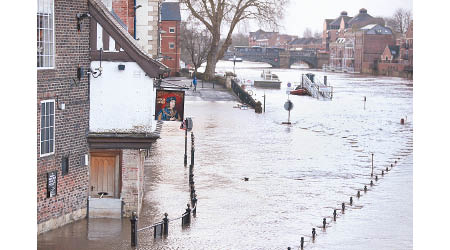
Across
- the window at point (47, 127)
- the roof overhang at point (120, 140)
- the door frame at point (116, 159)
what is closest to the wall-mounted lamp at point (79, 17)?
the window at point (47, 127)

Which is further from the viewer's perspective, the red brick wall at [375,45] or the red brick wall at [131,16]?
the red brick wall at [375,45]

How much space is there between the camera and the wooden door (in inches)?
728

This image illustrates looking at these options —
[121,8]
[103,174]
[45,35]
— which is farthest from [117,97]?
[121,8]

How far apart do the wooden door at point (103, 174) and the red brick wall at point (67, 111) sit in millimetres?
568

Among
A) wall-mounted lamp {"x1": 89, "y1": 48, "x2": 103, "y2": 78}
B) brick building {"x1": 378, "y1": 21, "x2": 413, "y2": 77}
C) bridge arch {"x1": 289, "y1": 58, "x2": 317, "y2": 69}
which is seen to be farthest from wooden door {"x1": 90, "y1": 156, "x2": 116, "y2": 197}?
bridge arch {"x1": 289, "y1": 58, "x2": 317, "y2": 69}

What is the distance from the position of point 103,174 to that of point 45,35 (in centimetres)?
406

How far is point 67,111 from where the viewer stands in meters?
17.1

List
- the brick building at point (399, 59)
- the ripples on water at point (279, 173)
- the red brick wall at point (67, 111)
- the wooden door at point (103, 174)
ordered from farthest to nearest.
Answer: the brick building at point (399, 59), the ripples on water at point (279, 173), the wooden door at point (103, 174), the red brick wall at point (67, 111)

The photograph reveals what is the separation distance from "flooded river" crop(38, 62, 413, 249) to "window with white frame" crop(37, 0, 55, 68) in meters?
3.52

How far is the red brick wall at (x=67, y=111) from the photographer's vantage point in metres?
16.2

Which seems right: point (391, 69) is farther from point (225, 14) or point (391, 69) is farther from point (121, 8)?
point (121, 8)

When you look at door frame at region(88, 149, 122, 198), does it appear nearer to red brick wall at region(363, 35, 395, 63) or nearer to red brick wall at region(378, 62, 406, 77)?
red brick wall at region(378, 62, 406, 77)

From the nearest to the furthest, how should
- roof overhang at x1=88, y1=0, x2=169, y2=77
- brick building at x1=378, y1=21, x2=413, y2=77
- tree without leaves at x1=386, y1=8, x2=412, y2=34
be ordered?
roof overhang at x1=88, y1=0, x2=169, y2=77
tree without leaves at x1=386, y1=8, x2=412, y2=34
brick building at x1=378, y1=21, x2=413, y2=77

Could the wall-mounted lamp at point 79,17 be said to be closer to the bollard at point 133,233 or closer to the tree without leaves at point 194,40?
the bollard at point 133,233
